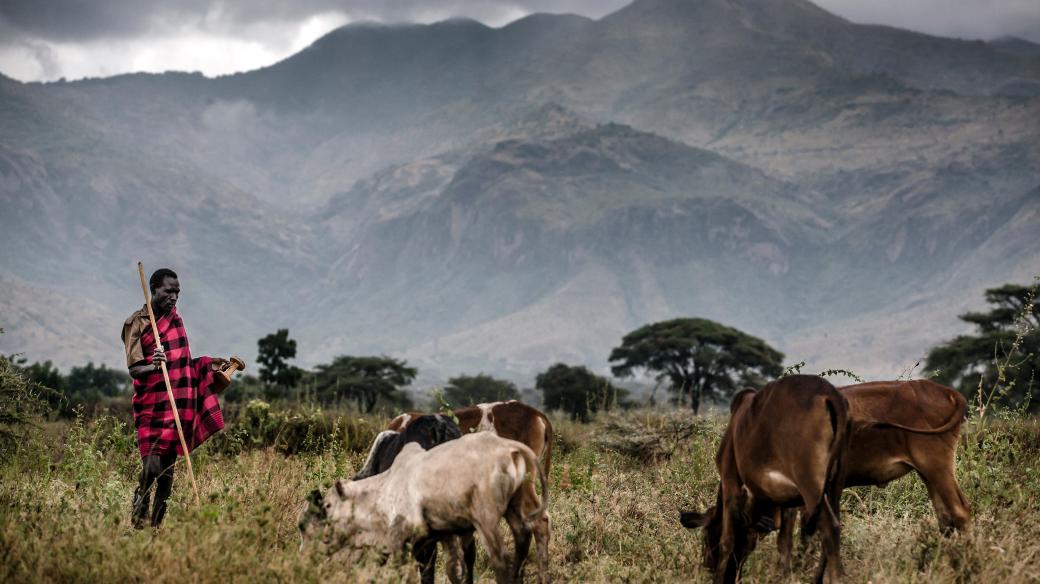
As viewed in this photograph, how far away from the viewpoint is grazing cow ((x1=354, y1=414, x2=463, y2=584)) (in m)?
8.48

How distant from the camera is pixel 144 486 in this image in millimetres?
9570

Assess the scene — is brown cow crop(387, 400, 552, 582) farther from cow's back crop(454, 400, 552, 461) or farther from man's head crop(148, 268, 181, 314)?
man's head crop(148, 268, 181, 314)

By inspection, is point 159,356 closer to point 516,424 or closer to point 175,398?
point 175,398

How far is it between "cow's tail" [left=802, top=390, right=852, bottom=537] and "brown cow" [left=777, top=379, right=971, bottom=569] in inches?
42.1

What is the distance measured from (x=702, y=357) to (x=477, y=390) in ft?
50.5

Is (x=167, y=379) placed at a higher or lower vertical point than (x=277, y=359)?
higher

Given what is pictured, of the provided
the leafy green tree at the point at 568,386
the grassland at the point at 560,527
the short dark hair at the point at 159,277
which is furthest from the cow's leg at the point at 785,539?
the leafy green tree at the point at 568,386

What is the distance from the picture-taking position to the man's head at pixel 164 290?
988cm

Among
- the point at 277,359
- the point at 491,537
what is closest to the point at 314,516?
the point at 491,537

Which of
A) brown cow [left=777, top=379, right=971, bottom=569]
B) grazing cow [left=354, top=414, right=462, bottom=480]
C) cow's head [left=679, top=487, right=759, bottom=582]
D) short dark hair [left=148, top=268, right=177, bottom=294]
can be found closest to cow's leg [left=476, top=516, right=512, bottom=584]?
grazing cow [left=354, top=414, right=462, bottom=480]

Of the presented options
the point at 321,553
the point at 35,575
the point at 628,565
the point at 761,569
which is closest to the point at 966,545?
the point at 761,569

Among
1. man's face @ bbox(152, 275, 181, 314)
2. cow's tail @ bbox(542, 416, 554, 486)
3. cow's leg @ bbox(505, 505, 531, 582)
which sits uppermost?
man's face @ bbox(152, 275, 181, 314)

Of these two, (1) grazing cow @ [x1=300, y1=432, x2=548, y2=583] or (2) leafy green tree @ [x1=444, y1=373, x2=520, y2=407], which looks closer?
(1) grazing cow @ [x1=300, y1=432, x2=548, y2=583]

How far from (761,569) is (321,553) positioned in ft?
12.7
